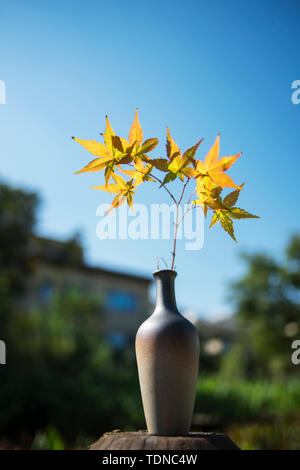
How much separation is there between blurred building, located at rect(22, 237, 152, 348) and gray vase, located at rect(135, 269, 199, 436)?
18.7 metres

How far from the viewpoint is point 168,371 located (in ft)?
5.41

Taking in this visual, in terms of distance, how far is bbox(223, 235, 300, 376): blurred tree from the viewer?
17312mm

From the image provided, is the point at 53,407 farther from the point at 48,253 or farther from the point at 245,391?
the point at 48,253

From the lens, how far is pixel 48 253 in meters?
21.8

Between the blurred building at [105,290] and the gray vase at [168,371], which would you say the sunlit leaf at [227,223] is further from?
the blurred building at [105,290]

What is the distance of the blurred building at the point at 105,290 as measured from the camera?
2229 cm

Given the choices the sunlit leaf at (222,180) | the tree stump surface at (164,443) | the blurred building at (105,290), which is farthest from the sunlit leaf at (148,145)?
the blurred building at (105,290)

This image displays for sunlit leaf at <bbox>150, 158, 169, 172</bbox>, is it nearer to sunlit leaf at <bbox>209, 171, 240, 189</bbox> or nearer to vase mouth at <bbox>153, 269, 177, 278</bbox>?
sunlit leaf at <bbox>209, 171, 240, 189</bbox>

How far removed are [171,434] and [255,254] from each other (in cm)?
1803

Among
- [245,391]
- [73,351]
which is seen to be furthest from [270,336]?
[73,351]

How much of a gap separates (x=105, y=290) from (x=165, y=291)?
79.1ft

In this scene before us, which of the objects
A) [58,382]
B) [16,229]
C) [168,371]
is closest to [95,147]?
[168,371]

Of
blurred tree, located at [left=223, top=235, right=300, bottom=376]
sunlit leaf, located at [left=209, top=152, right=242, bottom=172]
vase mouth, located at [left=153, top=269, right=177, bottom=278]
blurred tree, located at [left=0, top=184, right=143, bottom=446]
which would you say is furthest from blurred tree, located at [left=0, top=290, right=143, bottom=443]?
blurred tree, located at [left=223, top=235, right=300, bottom=376]

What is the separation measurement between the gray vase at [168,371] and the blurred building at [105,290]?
1866cm
